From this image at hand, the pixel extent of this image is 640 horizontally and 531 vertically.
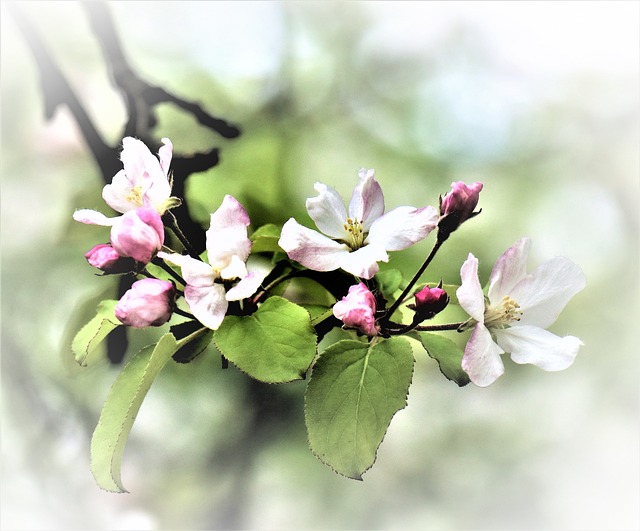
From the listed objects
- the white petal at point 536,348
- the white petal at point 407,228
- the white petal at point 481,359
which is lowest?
the white petal at point 536,348

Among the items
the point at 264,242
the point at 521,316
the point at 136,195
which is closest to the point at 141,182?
the point at 136,195

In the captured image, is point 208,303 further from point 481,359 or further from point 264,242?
point 481,359

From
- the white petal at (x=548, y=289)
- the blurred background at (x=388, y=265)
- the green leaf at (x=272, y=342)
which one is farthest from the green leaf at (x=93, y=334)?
the white petal at (x=548, y=289)

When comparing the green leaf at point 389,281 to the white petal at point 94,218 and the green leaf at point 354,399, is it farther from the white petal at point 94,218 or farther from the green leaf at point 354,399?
the white petal at point 94,218

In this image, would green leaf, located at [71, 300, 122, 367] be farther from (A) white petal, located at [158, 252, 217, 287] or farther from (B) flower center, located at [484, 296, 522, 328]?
(B) flower center, located at [484, 296, 522, 328]

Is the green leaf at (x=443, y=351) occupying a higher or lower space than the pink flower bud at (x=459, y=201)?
lower

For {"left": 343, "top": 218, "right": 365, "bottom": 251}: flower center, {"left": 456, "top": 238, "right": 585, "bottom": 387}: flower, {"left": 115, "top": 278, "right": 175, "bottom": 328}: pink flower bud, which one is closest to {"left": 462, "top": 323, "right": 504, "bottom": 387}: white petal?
{"left": 456, "top": 238, "right": 585, "bottom": 387}: flower

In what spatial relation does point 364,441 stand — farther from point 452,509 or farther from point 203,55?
point 203,55
